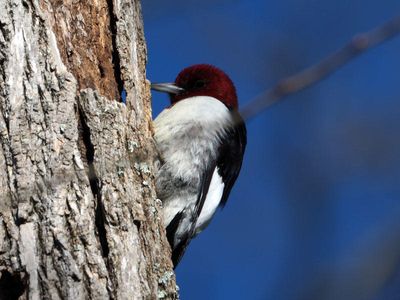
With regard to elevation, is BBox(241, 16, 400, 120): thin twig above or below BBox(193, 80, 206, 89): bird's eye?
below

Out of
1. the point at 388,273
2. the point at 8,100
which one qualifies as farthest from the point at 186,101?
the point at 388,273

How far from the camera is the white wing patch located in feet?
11.9

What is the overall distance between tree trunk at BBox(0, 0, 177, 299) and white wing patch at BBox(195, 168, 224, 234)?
100 centimetres

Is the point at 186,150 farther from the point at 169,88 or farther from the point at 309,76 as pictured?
the point at 309,76

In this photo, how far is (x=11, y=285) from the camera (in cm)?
209

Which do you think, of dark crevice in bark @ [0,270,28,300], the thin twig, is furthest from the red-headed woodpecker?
the thin twig

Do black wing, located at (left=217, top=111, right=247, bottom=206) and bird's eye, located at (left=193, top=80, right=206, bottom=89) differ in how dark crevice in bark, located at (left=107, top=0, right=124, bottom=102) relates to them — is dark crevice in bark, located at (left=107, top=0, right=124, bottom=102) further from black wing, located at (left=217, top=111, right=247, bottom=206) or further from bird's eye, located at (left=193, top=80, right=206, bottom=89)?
bird's eye, located at (left=193, top=80, right=206, bottom=89)

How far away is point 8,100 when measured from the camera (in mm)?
2270

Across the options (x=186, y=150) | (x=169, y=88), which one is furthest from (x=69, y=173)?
(x=169, y=88)

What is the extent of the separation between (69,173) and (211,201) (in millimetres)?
1615

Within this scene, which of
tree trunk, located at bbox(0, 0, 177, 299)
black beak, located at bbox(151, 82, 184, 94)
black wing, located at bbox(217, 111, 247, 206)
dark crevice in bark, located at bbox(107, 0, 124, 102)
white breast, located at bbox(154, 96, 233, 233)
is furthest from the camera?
black beak, located at bbox(151, 82, 184, 94)

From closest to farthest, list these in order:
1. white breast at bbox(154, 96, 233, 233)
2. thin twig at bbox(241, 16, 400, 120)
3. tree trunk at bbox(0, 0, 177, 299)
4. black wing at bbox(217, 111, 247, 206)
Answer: thin twig at bbox(241, 16, 400, 120)
tree trunk at bbox(0, 0, 177, 299)
white breast at bbox(154, 96, 233, 233)
black wing at bbox(217, 111, 247, 206)

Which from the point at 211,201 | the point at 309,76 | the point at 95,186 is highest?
the point at 211,201

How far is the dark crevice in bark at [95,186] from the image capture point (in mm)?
→ 2152
